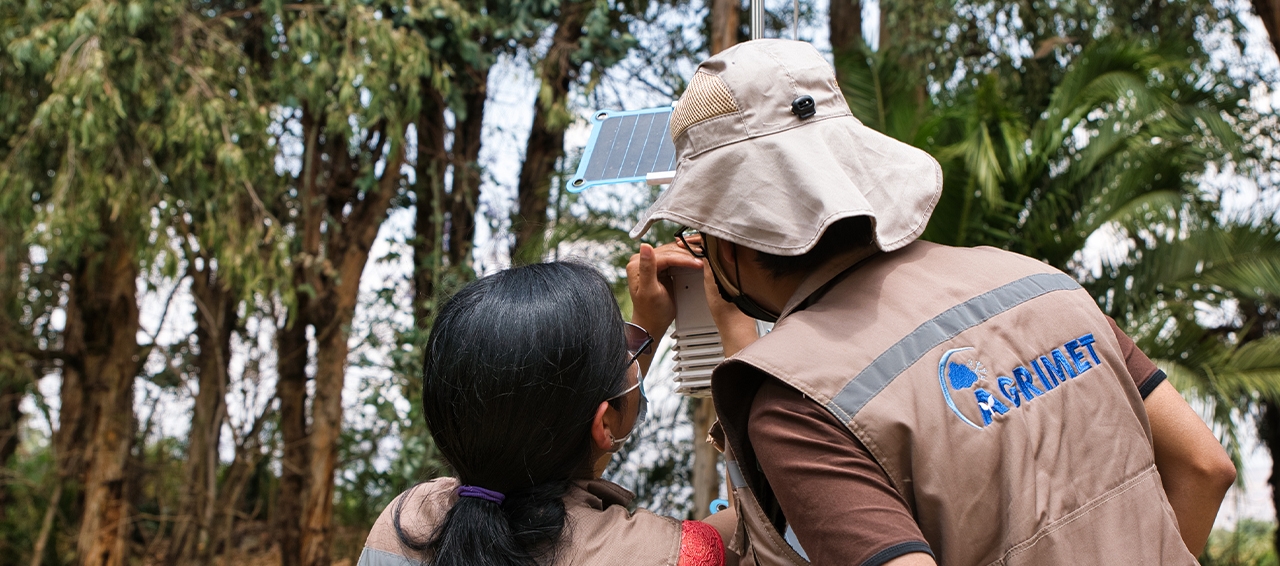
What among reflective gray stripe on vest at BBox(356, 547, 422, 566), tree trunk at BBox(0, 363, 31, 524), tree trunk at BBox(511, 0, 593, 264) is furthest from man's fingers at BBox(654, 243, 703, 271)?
tree trunk at BBox(0, 363, 31, 524)

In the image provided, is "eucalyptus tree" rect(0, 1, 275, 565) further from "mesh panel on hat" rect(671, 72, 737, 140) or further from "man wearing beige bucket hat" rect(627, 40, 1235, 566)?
"man wearing beige bucket hat" rect(627, 40, 1235, 566)

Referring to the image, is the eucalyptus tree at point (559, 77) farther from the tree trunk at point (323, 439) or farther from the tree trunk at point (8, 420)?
the tree trunk at point (8, 420)

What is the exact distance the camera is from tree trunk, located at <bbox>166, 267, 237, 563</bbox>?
21.4 feet

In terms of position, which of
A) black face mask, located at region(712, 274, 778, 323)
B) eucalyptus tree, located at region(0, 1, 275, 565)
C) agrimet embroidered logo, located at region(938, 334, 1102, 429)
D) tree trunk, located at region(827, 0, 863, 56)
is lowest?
agrimet embroidered logo, located at region(938, 334, 1102, 429)

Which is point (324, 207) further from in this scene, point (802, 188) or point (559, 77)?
point (802, 188)

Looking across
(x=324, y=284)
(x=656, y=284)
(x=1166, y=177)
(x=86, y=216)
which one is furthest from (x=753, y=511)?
(x=324, y=284)

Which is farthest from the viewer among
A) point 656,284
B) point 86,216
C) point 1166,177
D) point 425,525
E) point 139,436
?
point 139,436

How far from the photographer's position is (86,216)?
4.78m

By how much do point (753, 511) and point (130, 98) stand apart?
4.69 meters

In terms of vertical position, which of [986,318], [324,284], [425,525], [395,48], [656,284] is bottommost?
[425,525]

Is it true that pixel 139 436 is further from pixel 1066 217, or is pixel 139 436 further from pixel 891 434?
pixel 891 434

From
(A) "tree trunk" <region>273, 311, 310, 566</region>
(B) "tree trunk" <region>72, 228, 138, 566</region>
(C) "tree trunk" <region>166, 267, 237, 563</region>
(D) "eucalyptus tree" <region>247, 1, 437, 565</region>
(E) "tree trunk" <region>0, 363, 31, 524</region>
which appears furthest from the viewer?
(E) "tree trunk" <region>0, 363, 31, 524</region>

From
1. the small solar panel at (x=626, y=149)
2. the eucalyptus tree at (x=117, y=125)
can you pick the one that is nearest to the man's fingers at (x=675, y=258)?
the small solar panel at (x=626, y=149)

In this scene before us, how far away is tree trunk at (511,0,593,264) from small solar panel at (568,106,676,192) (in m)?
3.76
